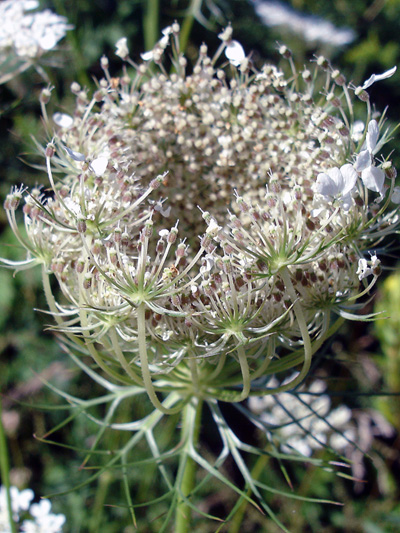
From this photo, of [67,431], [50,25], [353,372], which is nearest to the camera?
[50,25]

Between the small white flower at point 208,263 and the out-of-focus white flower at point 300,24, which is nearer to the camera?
the small white flower at point 208,263

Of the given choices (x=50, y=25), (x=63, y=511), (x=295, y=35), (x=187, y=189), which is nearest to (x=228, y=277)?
(x=187, y=189)

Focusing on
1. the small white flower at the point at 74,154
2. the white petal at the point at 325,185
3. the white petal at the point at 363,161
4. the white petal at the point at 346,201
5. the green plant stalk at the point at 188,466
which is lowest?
the green plant stalk at the point at 188,466

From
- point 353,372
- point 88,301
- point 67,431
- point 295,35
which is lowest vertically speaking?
point 67,431

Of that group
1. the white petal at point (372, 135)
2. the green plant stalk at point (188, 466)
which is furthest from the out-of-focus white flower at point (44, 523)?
the white petal at point (372, 135)

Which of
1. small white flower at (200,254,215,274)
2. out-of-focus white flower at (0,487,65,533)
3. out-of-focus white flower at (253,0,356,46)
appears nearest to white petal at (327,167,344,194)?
small white flower at (200,254,215,274)

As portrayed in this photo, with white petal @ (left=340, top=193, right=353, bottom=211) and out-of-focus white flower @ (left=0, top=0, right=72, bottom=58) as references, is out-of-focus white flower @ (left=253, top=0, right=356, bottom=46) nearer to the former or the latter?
out-of-focus white flower @ (left=0, top=0, right=72, bottom=58)

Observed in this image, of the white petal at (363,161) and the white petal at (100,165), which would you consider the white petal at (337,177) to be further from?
the white petal at (100,165)

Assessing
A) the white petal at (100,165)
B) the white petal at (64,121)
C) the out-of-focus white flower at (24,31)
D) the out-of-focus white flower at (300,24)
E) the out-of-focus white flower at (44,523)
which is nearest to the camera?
the white petal at (100,165)

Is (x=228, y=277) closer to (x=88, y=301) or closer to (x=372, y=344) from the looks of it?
(x=88, y=301)

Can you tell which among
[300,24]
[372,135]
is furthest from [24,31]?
[300,24]
